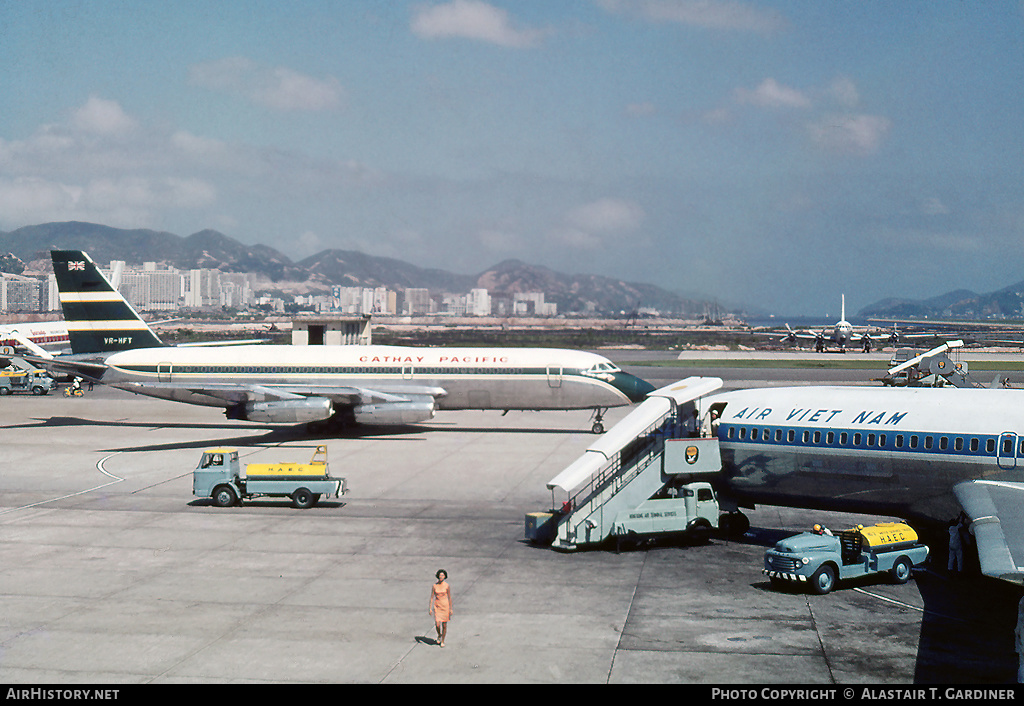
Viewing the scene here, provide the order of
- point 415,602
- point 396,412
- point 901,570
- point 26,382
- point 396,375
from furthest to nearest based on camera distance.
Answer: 1. point 26,382
2. point 396,375
3. point 396,412
4. point 901,570
5. point 415,602

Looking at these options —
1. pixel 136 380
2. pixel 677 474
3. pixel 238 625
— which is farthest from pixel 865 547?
pixel 136 380

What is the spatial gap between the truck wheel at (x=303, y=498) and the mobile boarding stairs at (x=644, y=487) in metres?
9.34

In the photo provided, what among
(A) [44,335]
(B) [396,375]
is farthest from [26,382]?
(B) [396,375]

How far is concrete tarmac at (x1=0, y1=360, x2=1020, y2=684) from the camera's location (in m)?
17.6

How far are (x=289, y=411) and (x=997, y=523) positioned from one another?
34961 mm

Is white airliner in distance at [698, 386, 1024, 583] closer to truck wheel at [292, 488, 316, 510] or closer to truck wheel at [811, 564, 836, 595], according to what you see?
truck wheel at [811, 564, 836, 595]

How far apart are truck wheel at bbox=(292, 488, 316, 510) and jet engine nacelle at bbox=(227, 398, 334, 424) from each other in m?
14.2

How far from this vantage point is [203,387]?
1911 inches

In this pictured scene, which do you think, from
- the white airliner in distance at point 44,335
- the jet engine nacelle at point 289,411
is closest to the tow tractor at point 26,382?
the white airliner in distance at point 44,335

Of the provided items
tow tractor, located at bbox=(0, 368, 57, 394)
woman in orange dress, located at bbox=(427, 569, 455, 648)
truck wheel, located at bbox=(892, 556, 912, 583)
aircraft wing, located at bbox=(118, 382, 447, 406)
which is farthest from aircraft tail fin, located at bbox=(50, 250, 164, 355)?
truck wheel, located at bbox=(892, 556, 912, 583)

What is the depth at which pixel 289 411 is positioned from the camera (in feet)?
155

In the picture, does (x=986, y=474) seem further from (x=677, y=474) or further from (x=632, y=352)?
(x=632, y=352)

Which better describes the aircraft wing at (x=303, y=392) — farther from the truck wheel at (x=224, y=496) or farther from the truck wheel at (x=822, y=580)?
the truck wheel at (x=822, y=580)

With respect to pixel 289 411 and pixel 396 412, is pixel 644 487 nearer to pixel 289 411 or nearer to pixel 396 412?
pixel 396 412
